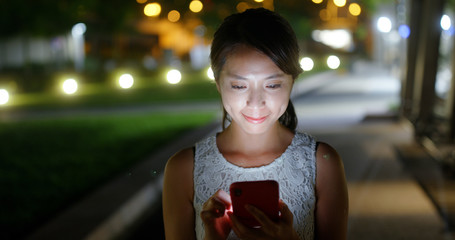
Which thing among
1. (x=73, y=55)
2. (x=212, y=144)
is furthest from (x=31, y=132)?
(x=73, y=55)

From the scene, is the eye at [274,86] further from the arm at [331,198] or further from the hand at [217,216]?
the hand at [217,216]

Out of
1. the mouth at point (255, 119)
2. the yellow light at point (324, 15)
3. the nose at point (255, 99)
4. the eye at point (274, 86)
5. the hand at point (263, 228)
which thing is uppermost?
the eye at point (274, 86)

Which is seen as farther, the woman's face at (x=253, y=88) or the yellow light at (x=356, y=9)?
the yellow light at (x=356, y=9)

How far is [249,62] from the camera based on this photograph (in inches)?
79.0

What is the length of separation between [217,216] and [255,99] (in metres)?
0.43

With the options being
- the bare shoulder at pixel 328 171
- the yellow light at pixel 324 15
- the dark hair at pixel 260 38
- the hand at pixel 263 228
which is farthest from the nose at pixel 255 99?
the yellow light at pixel 324 15

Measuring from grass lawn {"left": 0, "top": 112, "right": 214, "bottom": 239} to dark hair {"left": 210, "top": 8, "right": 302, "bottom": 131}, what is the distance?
496 centimetres

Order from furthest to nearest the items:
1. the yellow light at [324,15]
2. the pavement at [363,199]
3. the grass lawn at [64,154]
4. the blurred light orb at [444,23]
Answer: the yellow light at [324,15]
the blurred light orb at [444,23]
the grass lawn at [64,154]
the pavement at [363,199]

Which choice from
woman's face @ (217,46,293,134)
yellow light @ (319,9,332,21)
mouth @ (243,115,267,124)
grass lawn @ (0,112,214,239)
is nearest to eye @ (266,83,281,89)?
woman's face @ (217,46,293,134)

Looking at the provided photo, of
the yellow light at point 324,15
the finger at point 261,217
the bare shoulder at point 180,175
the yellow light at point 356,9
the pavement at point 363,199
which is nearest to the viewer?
the finger at point 261,217

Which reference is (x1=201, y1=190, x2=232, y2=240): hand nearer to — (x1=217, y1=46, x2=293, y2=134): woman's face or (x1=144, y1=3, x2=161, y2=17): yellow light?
(x1=217, y1=46, x2=293, y2=134): woman's face

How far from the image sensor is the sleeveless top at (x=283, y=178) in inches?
80.7

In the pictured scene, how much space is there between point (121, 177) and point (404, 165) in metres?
4.45

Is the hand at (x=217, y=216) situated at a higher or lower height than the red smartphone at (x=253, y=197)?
lower
